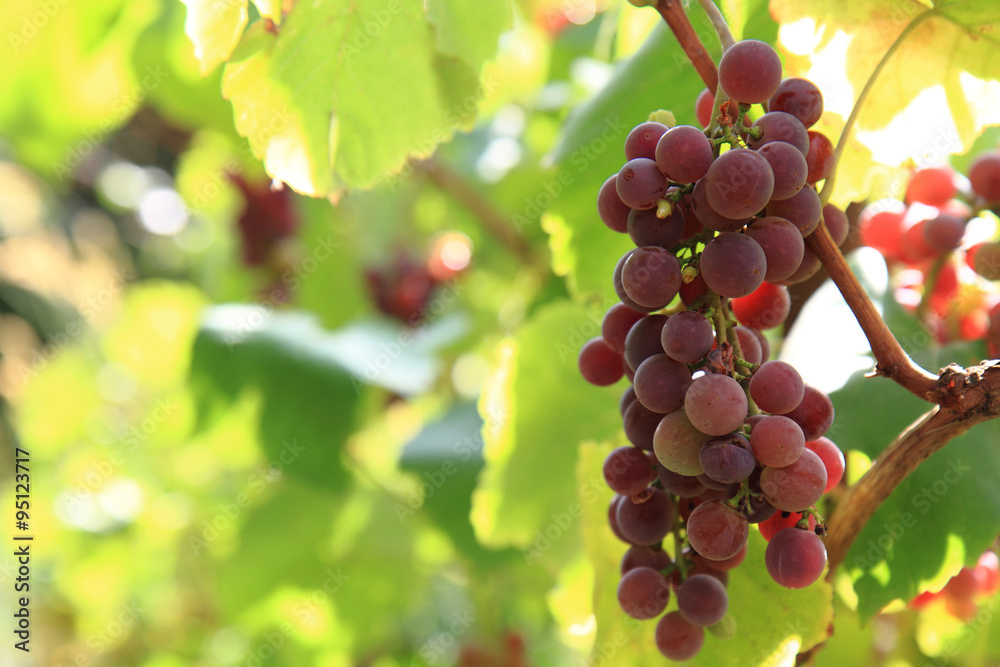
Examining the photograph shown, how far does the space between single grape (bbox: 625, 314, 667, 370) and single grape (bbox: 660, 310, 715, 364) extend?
29mm

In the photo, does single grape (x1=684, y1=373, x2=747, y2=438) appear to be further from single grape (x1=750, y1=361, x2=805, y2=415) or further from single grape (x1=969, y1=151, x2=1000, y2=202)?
single grape (x1=969, y1=151, x2=1000, y2=202)

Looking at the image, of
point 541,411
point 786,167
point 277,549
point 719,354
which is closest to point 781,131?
point 786,167

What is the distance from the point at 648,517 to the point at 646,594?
0.15 feet

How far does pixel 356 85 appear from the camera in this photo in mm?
572

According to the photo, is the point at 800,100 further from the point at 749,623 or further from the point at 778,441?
the point at 749,623

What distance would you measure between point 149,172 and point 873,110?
9.36 feet

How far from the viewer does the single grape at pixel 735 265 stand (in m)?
0.39

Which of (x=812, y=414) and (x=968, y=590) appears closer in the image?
(x=812, y=414)

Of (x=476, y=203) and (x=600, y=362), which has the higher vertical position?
(x=600, y=362)

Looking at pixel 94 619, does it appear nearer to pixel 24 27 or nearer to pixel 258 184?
pixel 258 184

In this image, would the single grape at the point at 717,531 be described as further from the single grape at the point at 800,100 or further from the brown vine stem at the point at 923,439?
the single grape at the point at 800,100

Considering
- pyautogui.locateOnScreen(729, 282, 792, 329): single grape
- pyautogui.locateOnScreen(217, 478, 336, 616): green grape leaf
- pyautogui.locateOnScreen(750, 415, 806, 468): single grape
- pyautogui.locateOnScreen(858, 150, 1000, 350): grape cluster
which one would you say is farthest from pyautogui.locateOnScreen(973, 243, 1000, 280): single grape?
pyautogui.locateOnScreen(217, 478, 336, 616): green grape leaf

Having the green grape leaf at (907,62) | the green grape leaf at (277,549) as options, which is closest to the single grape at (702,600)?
the green grape leaf at (907,62)

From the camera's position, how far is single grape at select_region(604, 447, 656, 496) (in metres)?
0.46
